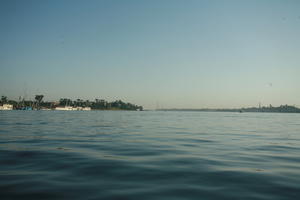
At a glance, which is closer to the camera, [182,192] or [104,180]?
[182,192]

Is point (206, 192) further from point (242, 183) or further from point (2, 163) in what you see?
point (2, 163)

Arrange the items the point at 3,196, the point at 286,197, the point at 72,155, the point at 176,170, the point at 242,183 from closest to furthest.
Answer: the point at 3,196 < the point at 286,197 < the point at 242,183 < the point at 176,170 < the point at 72,155

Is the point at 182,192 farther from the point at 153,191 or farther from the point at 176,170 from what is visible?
the point at 176,170

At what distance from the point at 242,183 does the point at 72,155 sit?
6.76 metres

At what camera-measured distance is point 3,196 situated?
4.50m

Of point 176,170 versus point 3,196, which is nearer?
point 3,196

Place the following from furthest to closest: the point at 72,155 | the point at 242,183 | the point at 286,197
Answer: the point at 72,155 → the point at 242,183 → the point at 286,197

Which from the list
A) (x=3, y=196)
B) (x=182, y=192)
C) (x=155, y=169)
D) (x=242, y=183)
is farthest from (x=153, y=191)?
(x=3, y=196)

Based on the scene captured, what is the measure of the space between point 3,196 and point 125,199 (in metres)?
2.59

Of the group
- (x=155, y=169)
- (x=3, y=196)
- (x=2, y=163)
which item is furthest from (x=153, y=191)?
(x=2, y=163)

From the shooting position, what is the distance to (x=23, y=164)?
734 centimetres

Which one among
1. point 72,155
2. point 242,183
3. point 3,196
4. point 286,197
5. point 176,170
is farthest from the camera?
point 72,155

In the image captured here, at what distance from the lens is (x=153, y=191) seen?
204 inches

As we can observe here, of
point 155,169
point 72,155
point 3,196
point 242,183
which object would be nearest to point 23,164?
point 72,155
